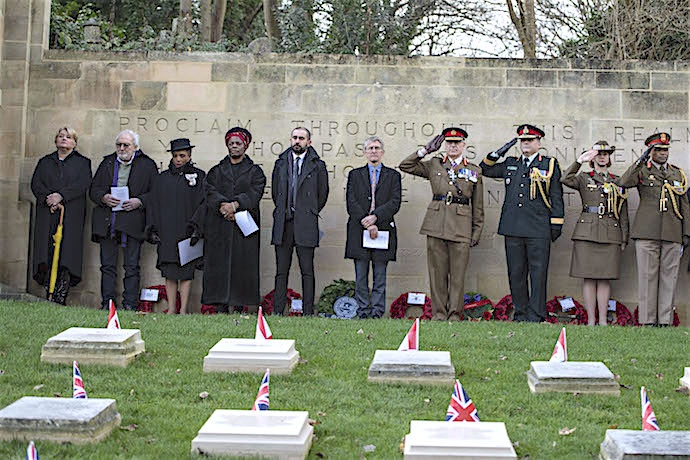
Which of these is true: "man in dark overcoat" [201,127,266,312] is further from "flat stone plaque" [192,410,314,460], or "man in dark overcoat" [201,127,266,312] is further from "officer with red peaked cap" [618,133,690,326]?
"flat stone plaque" [192,410,314,460]

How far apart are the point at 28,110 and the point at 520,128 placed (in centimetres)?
575

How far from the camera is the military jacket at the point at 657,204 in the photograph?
1000 cm

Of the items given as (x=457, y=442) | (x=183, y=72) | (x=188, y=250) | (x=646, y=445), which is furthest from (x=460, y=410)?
(x=183, y=72)

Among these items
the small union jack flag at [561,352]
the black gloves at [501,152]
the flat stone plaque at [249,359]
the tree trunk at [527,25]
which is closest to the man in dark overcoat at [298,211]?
the black gloves at [501,152]

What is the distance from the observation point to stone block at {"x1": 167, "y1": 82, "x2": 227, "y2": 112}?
1134 centimetres

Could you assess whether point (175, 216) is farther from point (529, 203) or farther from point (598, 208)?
point (598, 208)

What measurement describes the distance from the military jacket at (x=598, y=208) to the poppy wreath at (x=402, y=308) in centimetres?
180

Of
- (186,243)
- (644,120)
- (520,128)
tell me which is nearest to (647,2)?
(644,120)

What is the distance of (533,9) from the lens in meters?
15.8

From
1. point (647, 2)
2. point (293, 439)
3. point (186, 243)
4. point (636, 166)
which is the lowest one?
point (293, 439)

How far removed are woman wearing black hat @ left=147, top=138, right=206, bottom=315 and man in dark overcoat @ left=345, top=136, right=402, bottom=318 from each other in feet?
5.44

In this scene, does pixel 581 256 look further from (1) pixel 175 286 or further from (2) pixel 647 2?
(2) pixel 647 2

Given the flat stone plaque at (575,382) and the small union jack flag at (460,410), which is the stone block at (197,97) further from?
the small union jack flag at (460,410)

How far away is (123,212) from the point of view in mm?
10539
